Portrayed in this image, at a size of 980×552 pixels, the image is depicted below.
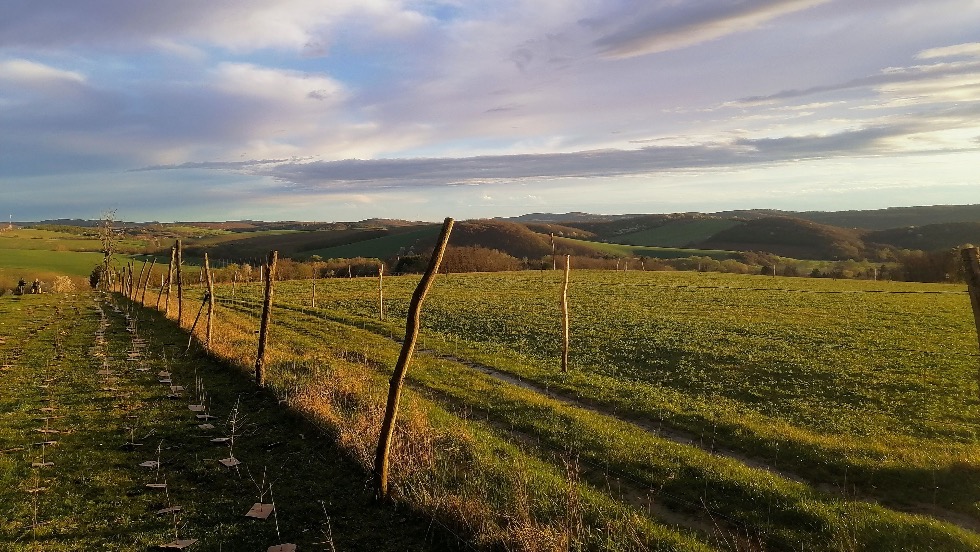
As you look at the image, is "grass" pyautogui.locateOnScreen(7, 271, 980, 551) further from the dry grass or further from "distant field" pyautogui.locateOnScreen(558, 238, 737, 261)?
"distant field" pyautogui.locateOnScreen(558, 238, 737, 261)

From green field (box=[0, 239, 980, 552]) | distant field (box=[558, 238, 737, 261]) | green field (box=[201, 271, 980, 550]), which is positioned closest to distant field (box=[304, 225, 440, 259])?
distant field (box=[558, 238, 737, 261])

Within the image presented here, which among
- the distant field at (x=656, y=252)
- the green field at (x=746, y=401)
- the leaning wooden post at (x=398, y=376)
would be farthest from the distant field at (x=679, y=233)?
the leaning wooden post at (x=398, y=376)

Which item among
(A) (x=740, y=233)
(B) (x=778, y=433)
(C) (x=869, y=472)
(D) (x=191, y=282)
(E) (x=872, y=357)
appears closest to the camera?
(C) (x=869, y=472)

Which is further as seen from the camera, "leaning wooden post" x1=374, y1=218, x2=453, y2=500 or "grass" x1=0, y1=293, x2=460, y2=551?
"leaning wooden post" x1=374, y1=218, x2=453, y2=500

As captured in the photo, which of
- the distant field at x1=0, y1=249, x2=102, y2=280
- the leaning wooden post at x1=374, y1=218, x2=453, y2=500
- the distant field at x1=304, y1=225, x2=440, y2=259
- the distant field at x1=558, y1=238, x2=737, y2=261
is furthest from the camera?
the distant field at x1=558, y1=238, x2=737, y2=261

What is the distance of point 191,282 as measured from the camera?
73.3 metres

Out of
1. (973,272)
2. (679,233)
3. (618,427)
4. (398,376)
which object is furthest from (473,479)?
(679,233)

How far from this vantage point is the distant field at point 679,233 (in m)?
161

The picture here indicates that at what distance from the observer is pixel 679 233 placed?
169 metres

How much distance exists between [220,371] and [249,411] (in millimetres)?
5001

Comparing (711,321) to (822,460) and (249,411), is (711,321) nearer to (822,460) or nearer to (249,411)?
(822,460)

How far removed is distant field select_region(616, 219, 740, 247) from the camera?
161 meters

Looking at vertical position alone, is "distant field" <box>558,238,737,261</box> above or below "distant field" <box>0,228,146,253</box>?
below

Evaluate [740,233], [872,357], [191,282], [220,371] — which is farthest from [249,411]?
[740,233]
